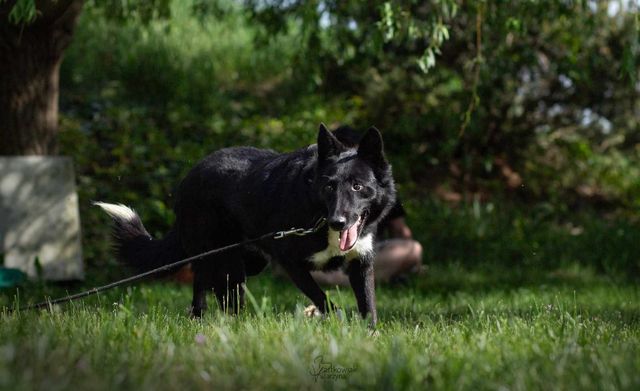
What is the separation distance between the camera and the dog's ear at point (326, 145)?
4605 mm

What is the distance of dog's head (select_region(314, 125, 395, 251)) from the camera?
4.43 metres

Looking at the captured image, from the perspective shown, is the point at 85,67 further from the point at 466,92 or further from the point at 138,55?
the point at 466,92

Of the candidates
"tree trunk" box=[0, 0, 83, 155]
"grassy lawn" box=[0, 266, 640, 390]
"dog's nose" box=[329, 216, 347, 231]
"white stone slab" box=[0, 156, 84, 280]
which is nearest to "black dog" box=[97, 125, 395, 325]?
"dog's nose" box=[329, 216, 347, 231]

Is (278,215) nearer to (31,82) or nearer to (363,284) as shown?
(363,284)

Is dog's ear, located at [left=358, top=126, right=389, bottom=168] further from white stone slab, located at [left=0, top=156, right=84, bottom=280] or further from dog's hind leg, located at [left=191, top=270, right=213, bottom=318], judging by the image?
white stone slab, located at [left=0, top=156, right=84, bottom=280]

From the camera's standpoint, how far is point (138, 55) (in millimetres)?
12023

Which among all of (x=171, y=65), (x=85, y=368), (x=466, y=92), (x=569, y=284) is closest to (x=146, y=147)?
(x=171, y=65)

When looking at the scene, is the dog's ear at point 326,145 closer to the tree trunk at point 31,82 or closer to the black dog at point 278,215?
the black dog at point 278,215

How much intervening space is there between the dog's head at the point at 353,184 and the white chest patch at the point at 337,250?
62 millimetres

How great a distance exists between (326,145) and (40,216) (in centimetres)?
385

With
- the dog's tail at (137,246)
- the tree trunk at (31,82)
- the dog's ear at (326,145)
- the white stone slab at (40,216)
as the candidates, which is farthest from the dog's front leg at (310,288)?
the tree trunk at (31,82)

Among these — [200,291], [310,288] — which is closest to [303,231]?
[310,288]

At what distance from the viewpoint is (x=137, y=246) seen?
5586 millimetres

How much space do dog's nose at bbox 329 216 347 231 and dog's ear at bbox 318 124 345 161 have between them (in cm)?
47
